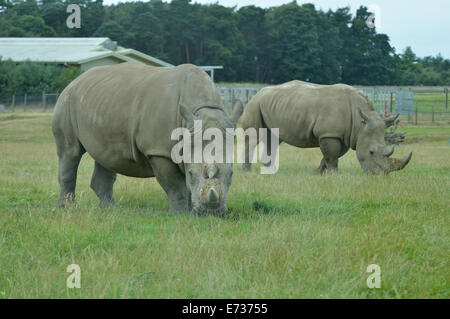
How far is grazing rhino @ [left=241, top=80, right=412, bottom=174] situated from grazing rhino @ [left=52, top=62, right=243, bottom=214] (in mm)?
4108

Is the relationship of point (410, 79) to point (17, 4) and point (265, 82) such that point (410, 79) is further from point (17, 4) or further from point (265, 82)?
point (17, 4)

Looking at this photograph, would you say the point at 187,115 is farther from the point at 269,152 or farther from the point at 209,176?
the point at 269,152

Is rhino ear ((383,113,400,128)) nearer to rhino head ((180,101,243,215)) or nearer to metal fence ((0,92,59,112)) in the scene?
rhino head ((180,101,243,215))

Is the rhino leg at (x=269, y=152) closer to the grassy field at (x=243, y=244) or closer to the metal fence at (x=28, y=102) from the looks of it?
the grassy field at (x=243, y=244)

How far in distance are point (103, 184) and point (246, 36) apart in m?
53.2

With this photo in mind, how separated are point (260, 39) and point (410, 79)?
16.1 m

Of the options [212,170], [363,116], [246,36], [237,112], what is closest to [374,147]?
[363,116]

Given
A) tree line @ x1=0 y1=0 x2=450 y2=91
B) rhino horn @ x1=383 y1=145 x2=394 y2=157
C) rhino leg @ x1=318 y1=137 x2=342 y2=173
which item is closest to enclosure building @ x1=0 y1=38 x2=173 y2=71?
tree line @ x1=0 y1=0 x2=450 y2=91

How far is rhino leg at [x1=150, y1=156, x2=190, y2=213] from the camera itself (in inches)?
250

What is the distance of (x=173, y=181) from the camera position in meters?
6.44

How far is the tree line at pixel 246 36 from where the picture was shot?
53.2 m

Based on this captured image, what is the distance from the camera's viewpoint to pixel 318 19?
61.8 metres

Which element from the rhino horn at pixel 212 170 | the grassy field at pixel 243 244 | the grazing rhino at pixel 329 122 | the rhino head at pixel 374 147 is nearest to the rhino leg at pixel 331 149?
the grazing rhino at pixel 329 122
